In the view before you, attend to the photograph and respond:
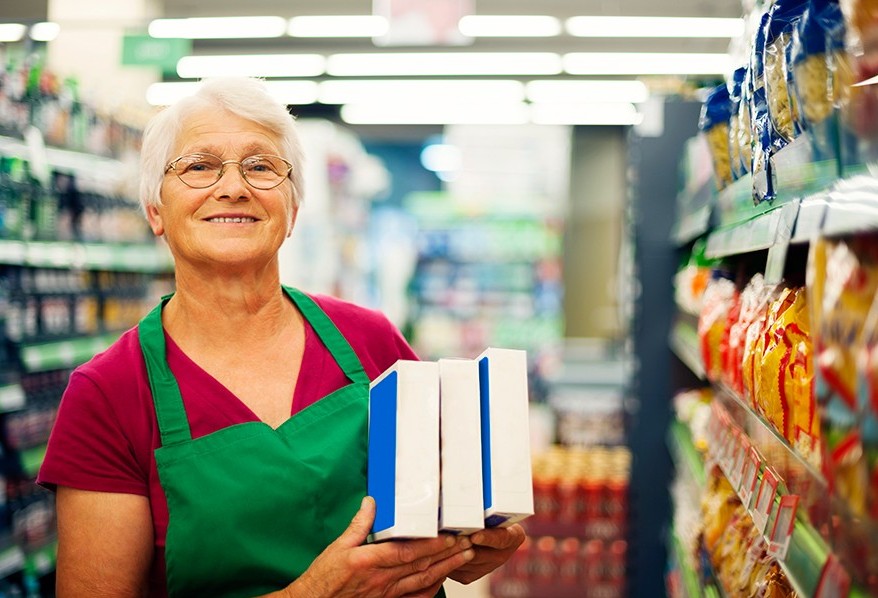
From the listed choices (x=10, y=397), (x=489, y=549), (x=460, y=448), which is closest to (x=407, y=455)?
(x=460, y=448)

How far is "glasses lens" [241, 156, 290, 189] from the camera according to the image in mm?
1802

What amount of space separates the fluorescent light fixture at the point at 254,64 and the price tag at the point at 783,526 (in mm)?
10517

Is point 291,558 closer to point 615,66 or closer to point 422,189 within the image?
point 615,66

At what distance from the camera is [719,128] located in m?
2.13

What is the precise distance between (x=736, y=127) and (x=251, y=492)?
1192 millimetres

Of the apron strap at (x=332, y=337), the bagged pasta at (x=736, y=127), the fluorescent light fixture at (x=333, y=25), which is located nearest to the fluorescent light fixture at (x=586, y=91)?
the fluorescent light fixture at (x=333, y=25)

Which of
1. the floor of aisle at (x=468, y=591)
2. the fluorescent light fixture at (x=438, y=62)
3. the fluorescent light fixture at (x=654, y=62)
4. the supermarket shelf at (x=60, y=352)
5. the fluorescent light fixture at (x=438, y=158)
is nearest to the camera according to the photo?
the supermarket shelf at (x=60, y=352)

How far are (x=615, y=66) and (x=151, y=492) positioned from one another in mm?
10596

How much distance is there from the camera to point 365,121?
53.1 ft

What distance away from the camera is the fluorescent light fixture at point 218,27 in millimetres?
8427

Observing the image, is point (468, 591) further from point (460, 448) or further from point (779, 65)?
point (779, 65)

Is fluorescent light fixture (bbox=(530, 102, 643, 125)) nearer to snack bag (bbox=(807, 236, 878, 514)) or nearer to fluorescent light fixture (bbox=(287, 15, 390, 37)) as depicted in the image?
fluorescent light fixture (bbox=(287, 15, 390, 37))

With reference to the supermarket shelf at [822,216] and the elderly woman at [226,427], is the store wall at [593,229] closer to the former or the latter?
the elderly woman at [226,427]

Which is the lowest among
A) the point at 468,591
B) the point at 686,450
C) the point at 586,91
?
the point at 468,591
